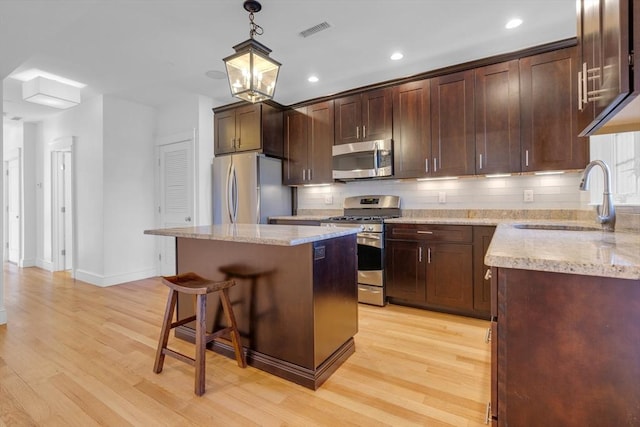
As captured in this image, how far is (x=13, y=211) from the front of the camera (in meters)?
6.17

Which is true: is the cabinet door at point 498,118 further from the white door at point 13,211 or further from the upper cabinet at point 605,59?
the white door at point 13,211

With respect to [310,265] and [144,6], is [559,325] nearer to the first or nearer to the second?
[310,265]

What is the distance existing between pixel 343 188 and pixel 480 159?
69.9 inches

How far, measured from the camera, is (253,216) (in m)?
4.05

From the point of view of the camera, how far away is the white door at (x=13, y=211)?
587 cm

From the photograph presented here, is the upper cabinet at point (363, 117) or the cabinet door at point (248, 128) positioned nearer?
the upper cabinet at point (363, 117)

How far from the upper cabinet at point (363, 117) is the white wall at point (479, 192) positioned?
2.05 feet

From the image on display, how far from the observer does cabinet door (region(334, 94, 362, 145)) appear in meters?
3.80

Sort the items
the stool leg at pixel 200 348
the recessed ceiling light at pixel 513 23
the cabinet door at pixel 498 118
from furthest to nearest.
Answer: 1. the cabinet door at pixel 498 118
2. the recessed ceiling light at pixel 513 23
3. the stool leg at pixel 200 348

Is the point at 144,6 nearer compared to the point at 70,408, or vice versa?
the point at 70,408

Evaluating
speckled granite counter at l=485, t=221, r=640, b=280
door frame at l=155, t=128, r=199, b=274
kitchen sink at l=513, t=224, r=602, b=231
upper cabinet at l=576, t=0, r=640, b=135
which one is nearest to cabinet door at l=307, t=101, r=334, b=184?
door frame at l=155, t=128, r=199, b=274

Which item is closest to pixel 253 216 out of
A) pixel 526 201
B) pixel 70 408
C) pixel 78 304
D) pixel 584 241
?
pixel 78 304

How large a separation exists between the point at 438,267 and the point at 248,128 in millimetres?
3005

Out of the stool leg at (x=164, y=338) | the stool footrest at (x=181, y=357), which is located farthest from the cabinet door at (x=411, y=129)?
the stool footrest at (x=181, y=357)
